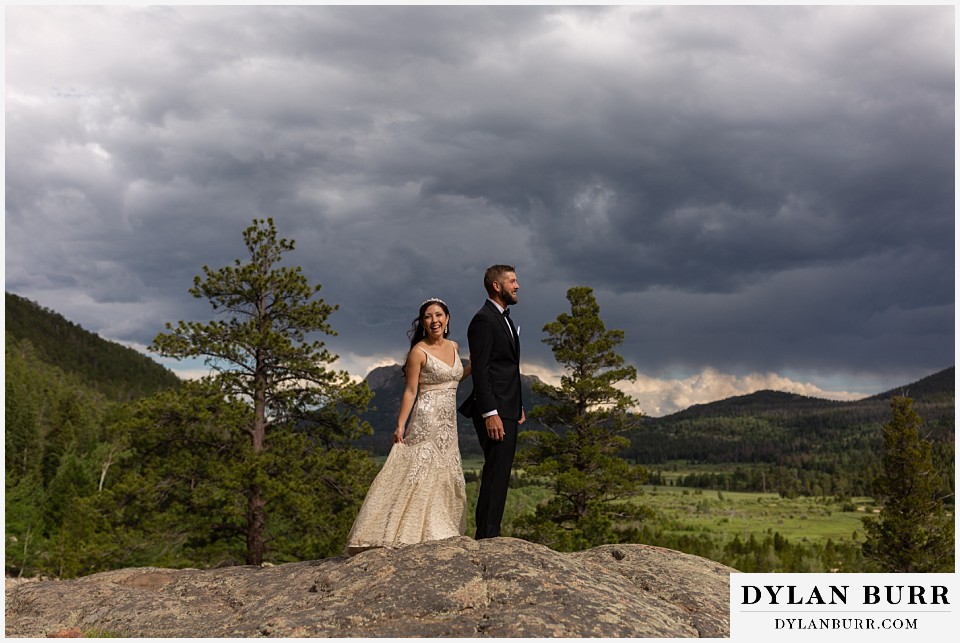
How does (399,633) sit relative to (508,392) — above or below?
below

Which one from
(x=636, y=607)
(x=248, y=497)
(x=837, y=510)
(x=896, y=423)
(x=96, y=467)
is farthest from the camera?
(x=837, y=510)

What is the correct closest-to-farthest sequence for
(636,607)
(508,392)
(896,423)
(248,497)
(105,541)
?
(636,607), (508,392), (105,541), (248,497), (896,423)

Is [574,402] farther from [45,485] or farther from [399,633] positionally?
[45,485]

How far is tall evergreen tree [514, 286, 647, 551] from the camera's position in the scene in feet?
90.5

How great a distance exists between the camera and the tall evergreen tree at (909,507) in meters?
44.8

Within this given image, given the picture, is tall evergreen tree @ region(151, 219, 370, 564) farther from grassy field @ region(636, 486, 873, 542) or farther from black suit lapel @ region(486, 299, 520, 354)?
grassy field @ region(636, 486, 873, 542)

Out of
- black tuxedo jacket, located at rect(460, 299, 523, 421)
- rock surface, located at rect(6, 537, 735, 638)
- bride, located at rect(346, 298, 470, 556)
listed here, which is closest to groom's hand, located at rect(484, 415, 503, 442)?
black tuxedo jacket, located at rect(460, 299, 523, 421)

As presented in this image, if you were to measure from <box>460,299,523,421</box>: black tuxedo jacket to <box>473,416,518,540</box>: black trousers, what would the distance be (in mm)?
189

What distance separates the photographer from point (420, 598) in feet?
23.2

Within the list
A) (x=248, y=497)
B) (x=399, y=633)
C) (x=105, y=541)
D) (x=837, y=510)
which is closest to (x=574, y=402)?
(x=248, y=497)

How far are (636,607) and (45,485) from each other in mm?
82530

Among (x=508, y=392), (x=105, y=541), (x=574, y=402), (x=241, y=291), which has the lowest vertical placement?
(x=105, y=541)

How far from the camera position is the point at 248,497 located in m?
23.2

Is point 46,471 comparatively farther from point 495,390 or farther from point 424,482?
point 495,390
